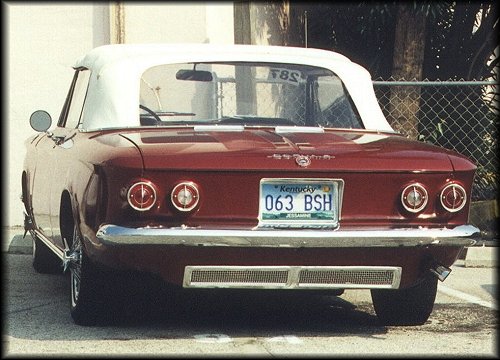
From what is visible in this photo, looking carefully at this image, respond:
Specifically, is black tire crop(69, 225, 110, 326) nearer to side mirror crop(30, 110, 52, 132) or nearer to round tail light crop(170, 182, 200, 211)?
round tail light crop(170, 182, 200, 211)

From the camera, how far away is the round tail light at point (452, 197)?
6582 millimetres

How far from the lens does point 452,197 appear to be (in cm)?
660

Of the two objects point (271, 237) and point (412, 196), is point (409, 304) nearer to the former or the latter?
point (412, 196)

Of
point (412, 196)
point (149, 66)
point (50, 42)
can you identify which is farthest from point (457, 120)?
point (412, 196)

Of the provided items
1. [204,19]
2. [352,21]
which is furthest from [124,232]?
[352,21]

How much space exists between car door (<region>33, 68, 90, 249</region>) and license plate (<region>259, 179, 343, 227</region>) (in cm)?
126

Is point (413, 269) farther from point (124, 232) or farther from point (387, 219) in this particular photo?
point (124, 232)

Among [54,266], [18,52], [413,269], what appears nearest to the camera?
[413,269]

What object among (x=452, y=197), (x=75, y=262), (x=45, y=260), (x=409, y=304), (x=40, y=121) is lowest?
(x=45, y=260)

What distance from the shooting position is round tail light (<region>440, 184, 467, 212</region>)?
658 centimetres

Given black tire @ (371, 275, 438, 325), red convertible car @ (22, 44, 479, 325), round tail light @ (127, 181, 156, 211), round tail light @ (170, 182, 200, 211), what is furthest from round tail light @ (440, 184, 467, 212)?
round tail light @ (127, 181, 156, 211)

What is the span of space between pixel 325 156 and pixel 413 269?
0.77 metres

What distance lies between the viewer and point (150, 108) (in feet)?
24.0

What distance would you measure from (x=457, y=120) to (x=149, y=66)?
6.91 metres
